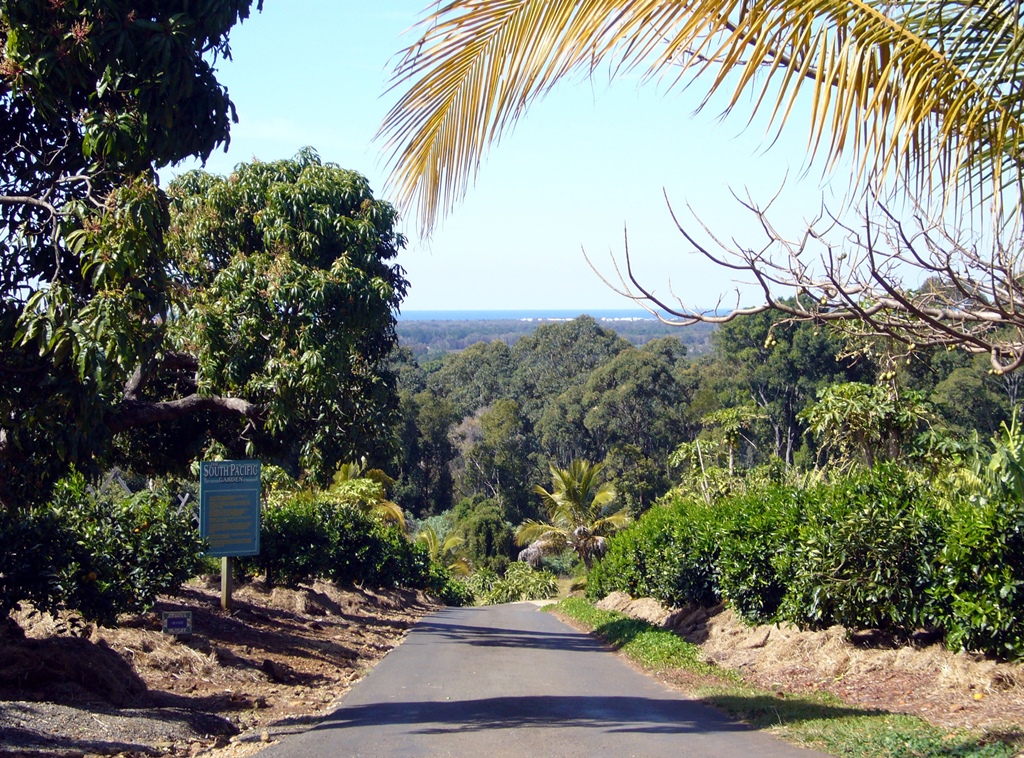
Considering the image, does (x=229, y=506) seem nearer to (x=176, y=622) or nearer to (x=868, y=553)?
(x=176, y=622)

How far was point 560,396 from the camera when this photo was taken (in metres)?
56.7

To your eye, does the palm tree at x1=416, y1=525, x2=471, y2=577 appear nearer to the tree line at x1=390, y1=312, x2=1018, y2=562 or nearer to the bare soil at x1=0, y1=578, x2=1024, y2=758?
the tree line at x1=390, y1=312, x2=1018, y2=562

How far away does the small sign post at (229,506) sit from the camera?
39.2ft

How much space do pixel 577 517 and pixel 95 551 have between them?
26.0 meters

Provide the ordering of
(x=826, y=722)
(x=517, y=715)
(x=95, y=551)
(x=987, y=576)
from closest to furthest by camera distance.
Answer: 1. (x=826, y=722)
2. (x=987, y=576)
3. (x=517, y=715)
4. (x=95, y=551)

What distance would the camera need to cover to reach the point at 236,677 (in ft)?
32.8

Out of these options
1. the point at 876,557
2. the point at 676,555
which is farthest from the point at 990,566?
the point at 676,555

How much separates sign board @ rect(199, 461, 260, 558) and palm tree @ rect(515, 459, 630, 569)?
21.0 metres

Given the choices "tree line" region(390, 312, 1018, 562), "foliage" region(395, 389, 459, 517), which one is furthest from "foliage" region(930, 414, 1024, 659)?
"foliage" region(395, 389, 459, 517)

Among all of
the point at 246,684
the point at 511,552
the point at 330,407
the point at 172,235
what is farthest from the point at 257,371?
the point at 511,552

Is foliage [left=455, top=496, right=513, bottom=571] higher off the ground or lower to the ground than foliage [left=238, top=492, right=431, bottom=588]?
lower

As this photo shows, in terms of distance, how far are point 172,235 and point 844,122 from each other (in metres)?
11.2

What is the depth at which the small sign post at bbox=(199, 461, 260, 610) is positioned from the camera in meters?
11.9

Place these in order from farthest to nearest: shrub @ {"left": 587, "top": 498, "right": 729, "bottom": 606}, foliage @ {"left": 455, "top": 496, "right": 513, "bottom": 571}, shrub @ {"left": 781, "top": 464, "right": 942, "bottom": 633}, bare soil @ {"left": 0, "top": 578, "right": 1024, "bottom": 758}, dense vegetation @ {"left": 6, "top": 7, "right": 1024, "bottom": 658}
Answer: foliage @ {"left": 455, "top": 496, "right": 513, "bottom": 571} → shrub @ {"left": 587, "top": 498, "right": 729, "bottom": 606} → shrub @ {"left": 781, "top": 464, "right": 942, "bottom": 633} → bare soil @ {"left": 0, "top": 578, "right": 1024, "bottom": 758} → dense vegetation @ {"left": 6, "top": 7, "right": 1024, "bottom": 658}
